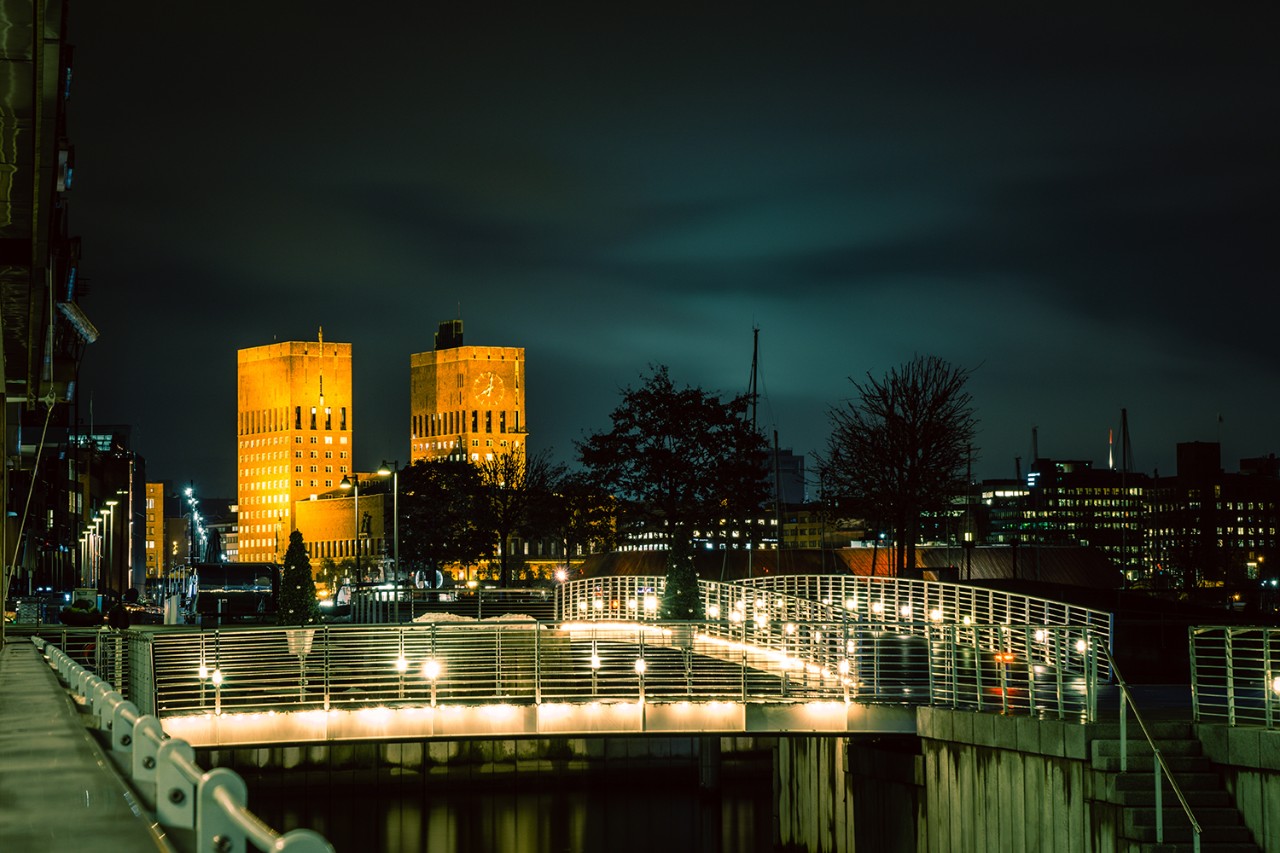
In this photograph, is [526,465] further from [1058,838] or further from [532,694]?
[1058,838]

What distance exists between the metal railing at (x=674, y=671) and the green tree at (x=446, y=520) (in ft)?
212

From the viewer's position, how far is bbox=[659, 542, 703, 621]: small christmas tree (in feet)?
152

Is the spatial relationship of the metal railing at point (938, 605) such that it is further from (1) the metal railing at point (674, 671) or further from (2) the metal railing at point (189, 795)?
(2) the metal railing at point (189, 795)

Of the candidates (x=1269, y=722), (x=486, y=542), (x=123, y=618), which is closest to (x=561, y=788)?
(x=123, y=618)

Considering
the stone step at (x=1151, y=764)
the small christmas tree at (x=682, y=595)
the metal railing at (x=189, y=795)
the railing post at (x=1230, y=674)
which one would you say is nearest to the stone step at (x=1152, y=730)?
the stone step at (x=1151, y=764)

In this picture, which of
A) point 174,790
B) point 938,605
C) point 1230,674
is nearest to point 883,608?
point 938,605

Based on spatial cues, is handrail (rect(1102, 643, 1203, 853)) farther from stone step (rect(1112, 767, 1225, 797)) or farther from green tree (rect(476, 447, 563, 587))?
green tree (rect(476, 447, 563, 587))

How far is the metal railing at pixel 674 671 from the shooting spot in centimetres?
2731

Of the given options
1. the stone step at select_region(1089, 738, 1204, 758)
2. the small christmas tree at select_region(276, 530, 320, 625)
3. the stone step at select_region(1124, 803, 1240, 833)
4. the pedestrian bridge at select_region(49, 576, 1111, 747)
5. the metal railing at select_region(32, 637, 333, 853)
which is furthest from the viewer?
the small christmas tree at select_region(276, 530, 320, 625)

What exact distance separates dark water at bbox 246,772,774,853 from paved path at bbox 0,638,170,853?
35837mm

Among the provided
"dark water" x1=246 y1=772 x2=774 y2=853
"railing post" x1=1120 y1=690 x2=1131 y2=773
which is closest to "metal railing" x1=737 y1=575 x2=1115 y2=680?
"dark water" x1=246 y1=772 x2=774 y2=853

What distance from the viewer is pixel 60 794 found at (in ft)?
19.5

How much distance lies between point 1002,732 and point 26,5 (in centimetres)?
1831

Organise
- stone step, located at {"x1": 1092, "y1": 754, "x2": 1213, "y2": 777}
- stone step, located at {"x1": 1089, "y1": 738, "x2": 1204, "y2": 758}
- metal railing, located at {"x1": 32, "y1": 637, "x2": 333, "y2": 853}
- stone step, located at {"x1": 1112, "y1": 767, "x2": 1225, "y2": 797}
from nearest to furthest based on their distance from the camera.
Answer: metal railing, located at {"x1": 32, "y1": 637, "x2": 333, "y2": 853}, stone step, located at {"x1": 1112, "y1": 767, "x2": 1225, "y2": 797}, stone step, located at {"x1": 1092, "y1": 754, "x2": 1213, "y2": 777}, stone step, located at {"x1": 1089, "y1": 738, "x2": 1204, "y2": 758}
